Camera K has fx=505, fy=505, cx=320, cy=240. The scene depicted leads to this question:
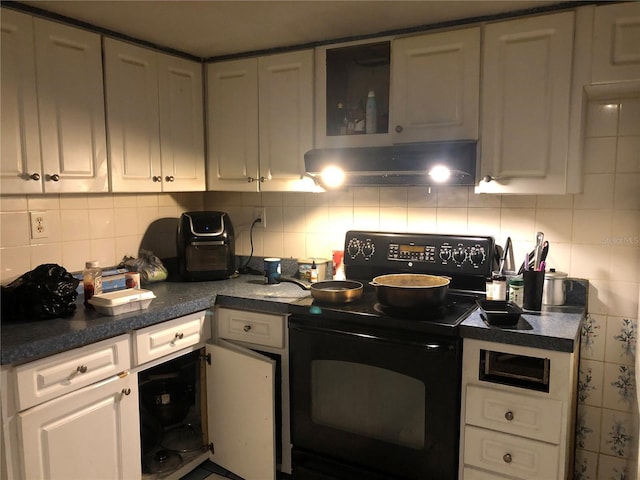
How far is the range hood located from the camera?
74.9 inches

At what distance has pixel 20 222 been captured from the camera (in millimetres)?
2057

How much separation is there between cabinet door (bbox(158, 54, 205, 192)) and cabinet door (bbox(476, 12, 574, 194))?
140 centimetres

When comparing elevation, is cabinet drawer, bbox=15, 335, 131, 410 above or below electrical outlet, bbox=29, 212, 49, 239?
below

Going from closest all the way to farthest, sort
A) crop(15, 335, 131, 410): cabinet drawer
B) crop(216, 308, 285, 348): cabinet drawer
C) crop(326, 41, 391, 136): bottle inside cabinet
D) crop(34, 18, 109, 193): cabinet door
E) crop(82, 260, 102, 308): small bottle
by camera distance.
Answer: crop(15, 335, 131, 410): cabinet drawer → crop(34, 18, 109, 193): cabinet door → crop(82, 260, 102, 308): small bottle → crop(216, 308, 285, 348): cabinet drawer → crop(326, 41, 391, 136): bottle inside cabinet

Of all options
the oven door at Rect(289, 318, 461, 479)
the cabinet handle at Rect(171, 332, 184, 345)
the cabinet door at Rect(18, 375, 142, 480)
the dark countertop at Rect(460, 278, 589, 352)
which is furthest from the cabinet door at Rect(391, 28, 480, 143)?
the cabinet door at Rect(18, 375, 142, 480)

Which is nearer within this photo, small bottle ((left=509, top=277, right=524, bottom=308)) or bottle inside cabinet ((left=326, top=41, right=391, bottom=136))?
small bottle ((left=509, top=277, right=524, bottom=308))

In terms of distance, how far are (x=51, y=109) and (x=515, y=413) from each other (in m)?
2.00

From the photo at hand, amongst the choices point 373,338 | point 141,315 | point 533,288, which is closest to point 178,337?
point 141,315

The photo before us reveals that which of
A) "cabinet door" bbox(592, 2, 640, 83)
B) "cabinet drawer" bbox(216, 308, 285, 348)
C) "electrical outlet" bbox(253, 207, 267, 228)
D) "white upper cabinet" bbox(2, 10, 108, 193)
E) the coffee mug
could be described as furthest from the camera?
"electrical outlet" bbox(253, 207, 267, 228)

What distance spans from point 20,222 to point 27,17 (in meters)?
0.79

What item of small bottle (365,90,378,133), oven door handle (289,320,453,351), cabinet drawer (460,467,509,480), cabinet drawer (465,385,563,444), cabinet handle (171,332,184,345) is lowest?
cabinet drawer (460,467,509,480)

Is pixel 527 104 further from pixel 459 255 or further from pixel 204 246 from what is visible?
pixel 204 246

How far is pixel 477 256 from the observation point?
2152mm

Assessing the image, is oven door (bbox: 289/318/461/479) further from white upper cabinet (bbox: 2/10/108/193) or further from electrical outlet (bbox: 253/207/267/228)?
white upper cabinet (bbox: 2/10/108/193)
